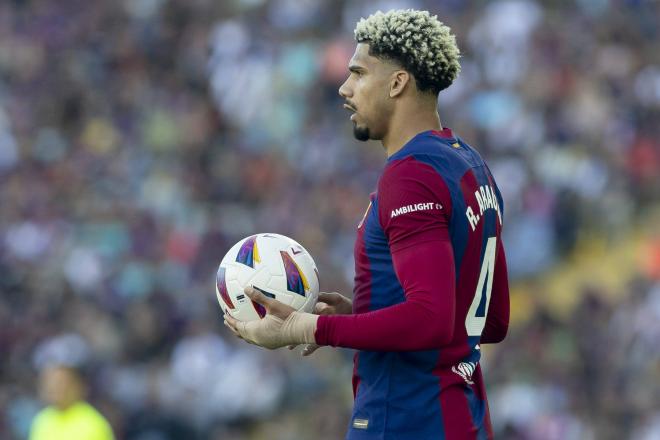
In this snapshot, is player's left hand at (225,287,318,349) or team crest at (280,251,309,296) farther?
team crest at (280,251,309,296)

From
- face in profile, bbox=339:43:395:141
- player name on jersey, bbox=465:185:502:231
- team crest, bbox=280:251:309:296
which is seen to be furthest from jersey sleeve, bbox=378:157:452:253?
team crest, bbox=280:251:309:296

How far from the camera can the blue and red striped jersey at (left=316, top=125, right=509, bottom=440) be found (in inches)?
162

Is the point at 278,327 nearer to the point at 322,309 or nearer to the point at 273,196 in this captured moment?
the point at 322,309

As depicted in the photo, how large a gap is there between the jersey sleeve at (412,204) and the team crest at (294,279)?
0.48m

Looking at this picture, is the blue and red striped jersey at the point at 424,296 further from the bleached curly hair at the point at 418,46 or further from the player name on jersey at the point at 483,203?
the bleached curly hair at the point at 418,46

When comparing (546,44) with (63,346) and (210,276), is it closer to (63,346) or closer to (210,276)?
(210,276)

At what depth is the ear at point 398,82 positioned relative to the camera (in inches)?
174

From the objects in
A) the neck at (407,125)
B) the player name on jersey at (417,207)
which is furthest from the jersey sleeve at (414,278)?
the neck at (407,125)

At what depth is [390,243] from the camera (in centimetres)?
423

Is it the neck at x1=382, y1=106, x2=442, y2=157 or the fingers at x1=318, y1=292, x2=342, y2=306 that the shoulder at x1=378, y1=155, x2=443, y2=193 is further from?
the fingers at x1=318, y1=292, x2=342, y2=306

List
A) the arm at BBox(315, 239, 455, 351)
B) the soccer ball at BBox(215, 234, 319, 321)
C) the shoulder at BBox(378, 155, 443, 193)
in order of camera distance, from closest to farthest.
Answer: the arm at BBox(315, 239, 455, 351), the shoulder at BBox(378, 155, 443, 193), the soccer ball at BBox(215, 234, 319, 321)

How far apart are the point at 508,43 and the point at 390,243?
34.4 ft

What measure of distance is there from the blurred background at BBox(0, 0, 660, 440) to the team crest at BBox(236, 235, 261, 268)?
165 inches

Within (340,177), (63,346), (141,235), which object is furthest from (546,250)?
(63,346)
